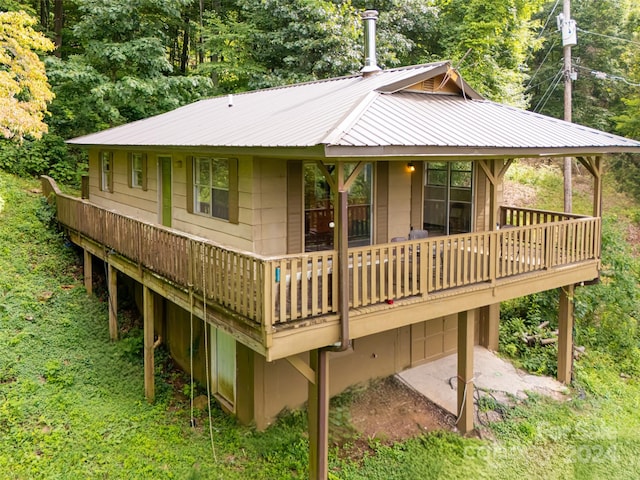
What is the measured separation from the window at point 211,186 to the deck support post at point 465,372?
4.47 metres

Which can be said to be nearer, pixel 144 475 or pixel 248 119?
pixel 144 475

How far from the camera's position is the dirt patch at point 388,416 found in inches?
344

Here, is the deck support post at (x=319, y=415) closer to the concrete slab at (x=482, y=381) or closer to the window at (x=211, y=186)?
the window at (x=211, y=186)

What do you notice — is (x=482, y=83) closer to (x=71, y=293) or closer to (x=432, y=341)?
(x=432, y=341)

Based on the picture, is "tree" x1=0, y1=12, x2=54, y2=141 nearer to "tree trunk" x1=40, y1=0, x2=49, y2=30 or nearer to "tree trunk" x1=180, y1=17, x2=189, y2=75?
"tree trunk" x1=40, y1=0, x2=49, y2=30

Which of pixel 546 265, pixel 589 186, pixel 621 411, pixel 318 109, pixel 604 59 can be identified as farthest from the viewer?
pixel 604 59

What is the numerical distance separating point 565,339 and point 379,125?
6955 millimetres

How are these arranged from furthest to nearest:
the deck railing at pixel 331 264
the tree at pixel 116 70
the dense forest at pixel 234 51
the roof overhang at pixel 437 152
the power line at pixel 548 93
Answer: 1. the power line at pixel 548 93
2. the dense forest at pixel 234 51
3. the tree at pixel 116 70
4. the deck railing at pixel 331 264
5. the roof overhang at pixel 437 152

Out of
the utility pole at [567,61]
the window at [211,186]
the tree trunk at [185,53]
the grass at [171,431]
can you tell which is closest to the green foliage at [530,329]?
the grass at [171,431]

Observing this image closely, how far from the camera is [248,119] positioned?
31.3 feet

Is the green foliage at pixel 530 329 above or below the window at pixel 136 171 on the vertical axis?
below

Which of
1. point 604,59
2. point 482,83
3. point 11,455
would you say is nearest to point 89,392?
point 11,455

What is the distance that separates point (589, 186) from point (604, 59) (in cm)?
777

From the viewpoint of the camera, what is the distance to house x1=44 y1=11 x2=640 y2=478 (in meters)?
6.51
